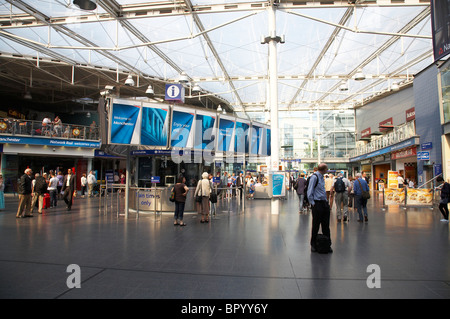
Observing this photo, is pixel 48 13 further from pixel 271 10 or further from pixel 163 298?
pixel 163 298

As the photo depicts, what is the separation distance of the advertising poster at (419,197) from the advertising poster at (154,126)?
42.6ft

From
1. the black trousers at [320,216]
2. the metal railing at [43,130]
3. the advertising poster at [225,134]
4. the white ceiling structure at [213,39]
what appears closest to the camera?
the black trousers at [320,216]

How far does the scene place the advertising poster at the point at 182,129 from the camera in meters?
11.1

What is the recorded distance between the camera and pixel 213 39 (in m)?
19.4

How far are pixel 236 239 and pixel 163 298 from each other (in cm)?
373

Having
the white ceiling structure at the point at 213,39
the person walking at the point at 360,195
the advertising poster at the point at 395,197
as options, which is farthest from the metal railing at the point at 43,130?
the advertising poster at the point at 395,197

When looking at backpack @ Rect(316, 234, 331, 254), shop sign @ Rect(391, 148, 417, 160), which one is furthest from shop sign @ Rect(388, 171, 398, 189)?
backpack @ Rect(316, 234, 331, 254)

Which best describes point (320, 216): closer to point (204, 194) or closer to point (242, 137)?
point (204, 194)

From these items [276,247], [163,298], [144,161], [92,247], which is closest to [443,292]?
[276,247]

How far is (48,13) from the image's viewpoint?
15250mm

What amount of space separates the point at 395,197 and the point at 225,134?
1018 centimetres

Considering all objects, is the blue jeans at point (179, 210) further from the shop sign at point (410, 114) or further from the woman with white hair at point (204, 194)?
the shop sign at point (410, 114)

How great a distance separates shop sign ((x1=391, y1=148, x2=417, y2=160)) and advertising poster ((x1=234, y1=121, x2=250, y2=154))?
17.5m

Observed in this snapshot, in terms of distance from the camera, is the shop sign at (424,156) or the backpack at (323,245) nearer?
the backpack at (323,245)
